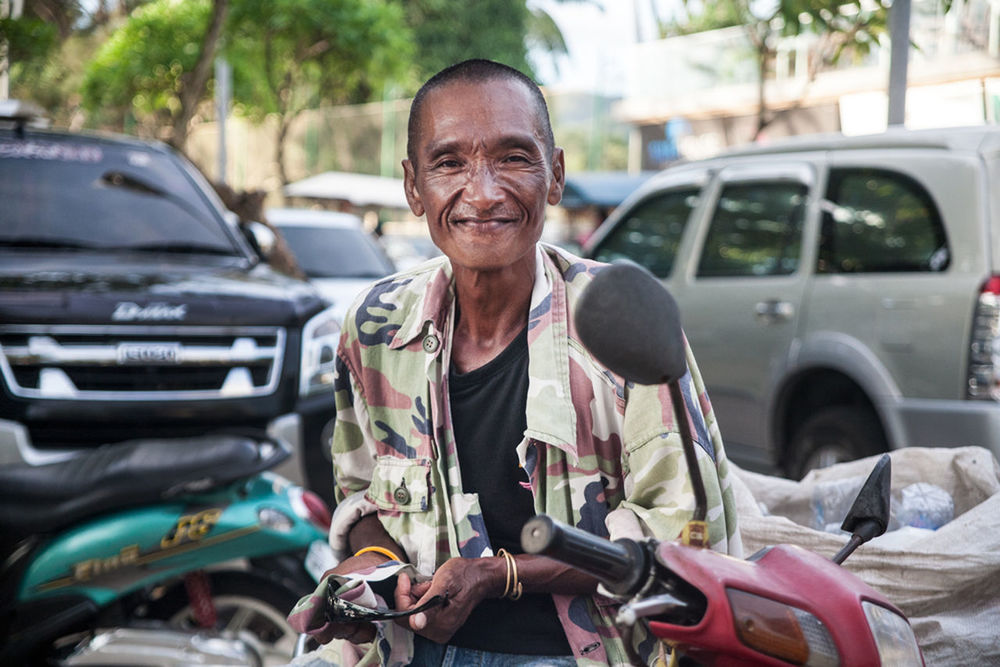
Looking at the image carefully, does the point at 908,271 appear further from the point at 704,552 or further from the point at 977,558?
the point at 704,552

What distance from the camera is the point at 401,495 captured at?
1.82 metres

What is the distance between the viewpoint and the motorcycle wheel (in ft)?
10.6

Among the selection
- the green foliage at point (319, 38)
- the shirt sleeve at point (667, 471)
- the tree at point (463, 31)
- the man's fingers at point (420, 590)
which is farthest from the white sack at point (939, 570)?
the tree at point (463, 31)

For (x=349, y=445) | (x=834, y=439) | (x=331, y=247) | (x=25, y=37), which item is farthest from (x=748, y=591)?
(x=331, y=247)

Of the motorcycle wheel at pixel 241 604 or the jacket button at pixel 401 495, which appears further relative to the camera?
the motorcycle wheel at pixel 241 604

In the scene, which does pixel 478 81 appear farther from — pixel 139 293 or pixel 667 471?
pixel 139 293

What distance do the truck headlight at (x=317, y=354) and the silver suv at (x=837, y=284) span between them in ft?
6.89

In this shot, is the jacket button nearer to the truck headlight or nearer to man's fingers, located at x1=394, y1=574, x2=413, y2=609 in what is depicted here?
man's fingers, located at x1=394, y1=574, x2=413, y2=609

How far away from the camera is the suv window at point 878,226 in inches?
176

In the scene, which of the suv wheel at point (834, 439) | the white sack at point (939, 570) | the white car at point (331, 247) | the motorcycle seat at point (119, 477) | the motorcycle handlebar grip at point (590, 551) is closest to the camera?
the motorcycle handlebar grip at point (590, 551)

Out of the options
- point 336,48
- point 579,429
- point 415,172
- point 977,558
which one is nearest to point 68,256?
point 415,172

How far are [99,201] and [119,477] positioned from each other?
7.55ft

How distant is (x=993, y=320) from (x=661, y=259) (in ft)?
7.66

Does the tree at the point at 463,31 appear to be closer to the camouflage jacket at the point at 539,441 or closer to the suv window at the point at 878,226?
the suv window at the point at 878,226
